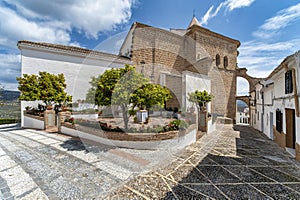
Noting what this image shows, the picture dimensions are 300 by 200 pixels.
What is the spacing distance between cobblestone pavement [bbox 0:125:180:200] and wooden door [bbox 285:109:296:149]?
6.76 m

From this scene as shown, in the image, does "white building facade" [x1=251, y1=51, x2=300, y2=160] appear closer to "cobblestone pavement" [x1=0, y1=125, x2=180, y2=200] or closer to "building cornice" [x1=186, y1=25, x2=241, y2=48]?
"cobblestone pavement" [x1=0, y1=125, x2=180, y2=200]

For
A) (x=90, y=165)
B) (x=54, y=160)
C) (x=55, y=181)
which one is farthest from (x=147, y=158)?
(x=54, y=160)

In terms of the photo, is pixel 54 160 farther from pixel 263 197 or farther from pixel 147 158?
pixel 263 197

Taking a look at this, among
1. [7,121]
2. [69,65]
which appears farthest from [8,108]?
[69,65]

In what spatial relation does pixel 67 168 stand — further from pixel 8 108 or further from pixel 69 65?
pixel 8 108

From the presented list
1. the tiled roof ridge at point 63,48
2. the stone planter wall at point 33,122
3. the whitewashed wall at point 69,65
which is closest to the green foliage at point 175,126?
the stone planter wall at point 33,122

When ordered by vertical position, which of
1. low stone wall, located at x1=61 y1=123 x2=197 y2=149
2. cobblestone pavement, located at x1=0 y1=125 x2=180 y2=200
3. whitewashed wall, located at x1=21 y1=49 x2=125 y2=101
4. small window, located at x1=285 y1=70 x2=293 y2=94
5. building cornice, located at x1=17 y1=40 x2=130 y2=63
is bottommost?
cobblestone pavement, located at x1=0 y1=125 x2=180 y2=200

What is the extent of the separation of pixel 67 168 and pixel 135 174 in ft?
6.84

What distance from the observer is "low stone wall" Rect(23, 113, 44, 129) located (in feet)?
31.4

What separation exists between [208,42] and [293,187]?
18.9 metres

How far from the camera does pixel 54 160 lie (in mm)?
4621

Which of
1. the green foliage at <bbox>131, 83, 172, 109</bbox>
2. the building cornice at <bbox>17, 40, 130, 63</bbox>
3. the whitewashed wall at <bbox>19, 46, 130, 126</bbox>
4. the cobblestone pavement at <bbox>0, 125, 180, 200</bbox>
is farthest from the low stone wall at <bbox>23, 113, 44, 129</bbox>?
the green foliage at <bbox>131, 83, 172, 109</bbox>

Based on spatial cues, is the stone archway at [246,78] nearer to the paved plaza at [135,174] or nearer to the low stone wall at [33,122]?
the paved plaza at [135,174]

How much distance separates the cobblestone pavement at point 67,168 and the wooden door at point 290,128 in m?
6.76
